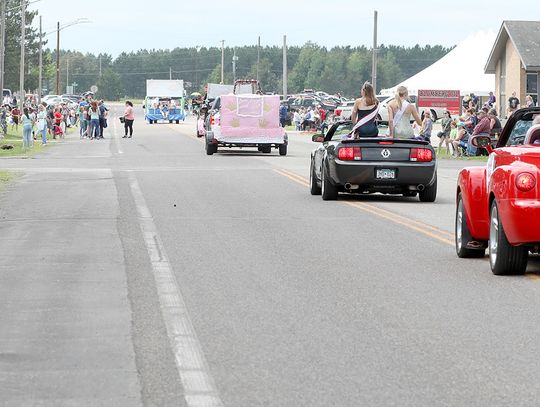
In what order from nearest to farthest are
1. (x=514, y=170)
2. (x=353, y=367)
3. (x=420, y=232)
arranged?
(x=353, y=367)
(x=514, y=170)
(x=420, y=232)

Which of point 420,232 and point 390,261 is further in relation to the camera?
point 420,232

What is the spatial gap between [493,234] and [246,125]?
2790cm

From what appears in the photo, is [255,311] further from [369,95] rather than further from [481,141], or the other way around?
[369,95]

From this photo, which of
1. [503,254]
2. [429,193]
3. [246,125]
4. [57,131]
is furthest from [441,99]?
[503,254]

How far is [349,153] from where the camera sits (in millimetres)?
20469

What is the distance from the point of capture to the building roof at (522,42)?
59719mm

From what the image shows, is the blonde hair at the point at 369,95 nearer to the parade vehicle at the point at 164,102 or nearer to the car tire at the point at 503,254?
the car tire at the point at 503,254

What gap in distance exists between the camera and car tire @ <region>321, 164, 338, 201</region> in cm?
2075

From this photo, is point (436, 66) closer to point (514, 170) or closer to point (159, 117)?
point (159, 117)

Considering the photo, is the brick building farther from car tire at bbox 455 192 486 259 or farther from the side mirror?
the side mirror

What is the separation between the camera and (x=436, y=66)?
7862 centimetres

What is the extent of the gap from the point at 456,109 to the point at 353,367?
55002 mm

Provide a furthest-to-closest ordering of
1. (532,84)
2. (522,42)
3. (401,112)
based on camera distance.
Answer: (532,84) < (522,42) < (401,112)

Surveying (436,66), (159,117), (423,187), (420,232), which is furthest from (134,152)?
(159,117)
